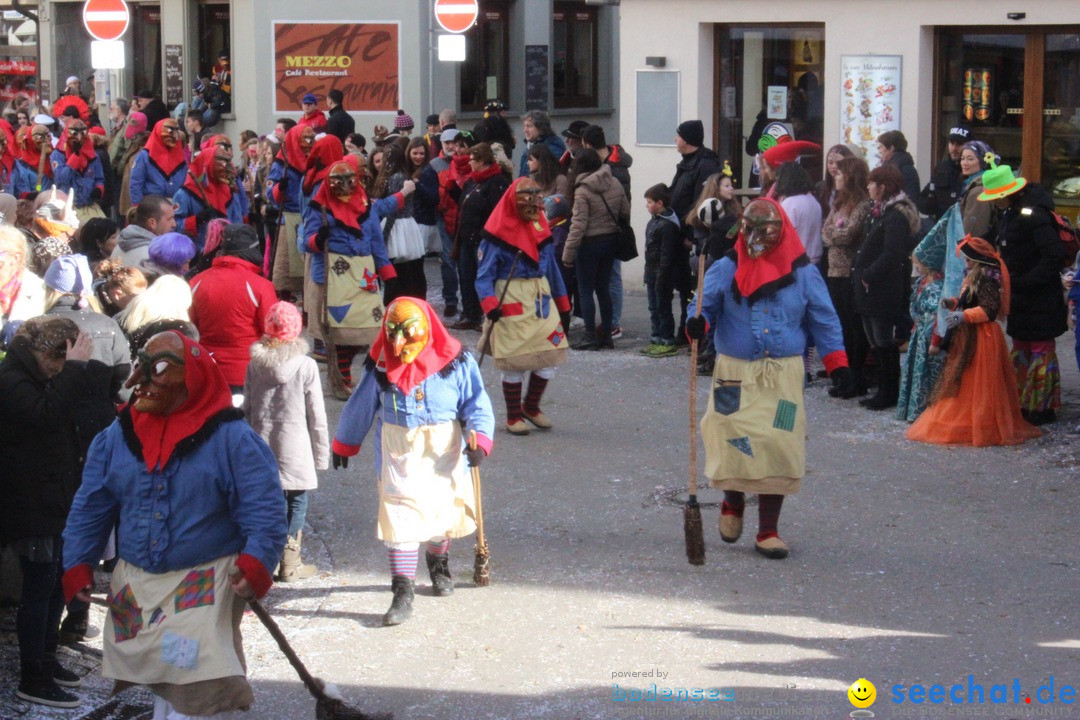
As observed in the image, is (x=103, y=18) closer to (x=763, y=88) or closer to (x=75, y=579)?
(x=763, y=88)

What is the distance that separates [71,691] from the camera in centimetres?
612

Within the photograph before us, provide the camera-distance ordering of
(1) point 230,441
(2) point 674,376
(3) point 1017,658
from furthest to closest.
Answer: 1. (2) point 674,376
2. (3) point 1017,658
3. (1) point 230,441

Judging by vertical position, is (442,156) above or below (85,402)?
above

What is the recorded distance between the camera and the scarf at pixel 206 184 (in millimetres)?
12258

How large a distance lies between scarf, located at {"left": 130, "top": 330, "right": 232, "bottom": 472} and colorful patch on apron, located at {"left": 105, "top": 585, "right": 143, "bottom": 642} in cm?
44

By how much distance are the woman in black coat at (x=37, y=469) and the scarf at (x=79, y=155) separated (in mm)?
10346

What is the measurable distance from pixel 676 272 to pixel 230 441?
8.40m

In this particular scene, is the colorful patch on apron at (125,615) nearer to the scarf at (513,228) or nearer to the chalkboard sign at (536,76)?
the scarf at (513,228)

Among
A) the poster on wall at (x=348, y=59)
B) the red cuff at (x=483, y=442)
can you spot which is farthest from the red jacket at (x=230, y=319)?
the poster on wall at (x=348, y=59)

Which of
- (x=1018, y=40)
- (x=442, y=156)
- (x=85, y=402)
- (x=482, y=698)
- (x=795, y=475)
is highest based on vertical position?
(x=1018, y=40)

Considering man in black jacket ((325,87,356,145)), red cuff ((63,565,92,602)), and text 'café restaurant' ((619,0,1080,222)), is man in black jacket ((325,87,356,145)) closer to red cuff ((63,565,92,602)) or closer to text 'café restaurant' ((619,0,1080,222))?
text 'café restaurant' ((619,0,1080,222))

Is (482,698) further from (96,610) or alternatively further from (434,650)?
(96,610)

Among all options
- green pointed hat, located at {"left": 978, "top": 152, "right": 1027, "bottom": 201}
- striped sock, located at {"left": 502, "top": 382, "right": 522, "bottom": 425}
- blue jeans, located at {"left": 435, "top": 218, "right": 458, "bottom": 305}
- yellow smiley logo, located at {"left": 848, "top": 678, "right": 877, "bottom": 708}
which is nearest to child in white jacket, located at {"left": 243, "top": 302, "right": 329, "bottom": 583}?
yellow smiley logo, located at {"left": 848, "top": 678, "right": 877, "bottom": 708}

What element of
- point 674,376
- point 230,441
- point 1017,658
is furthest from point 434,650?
point 674,376
